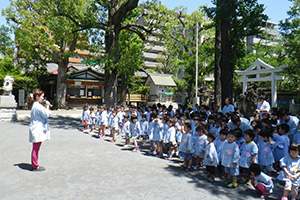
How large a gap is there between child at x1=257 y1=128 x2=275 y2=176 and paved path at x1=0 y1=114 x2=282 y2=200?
64 centimetres

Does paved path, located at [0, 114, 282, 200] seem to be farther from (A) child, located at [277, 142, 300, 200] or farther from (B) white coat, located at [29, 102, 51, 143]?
(B) white coat, located at [29, 102, 51, 143]

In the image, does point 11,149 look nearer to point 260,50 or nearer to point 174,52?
point 174,52

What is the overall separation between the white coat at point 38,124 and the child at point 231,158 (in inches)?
172

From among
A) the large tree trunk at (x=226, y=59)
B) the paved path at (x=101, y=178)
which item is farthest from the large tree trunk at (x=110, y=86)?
the paved path at (x=101, y=178)

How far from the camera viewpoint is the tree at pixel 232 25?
1098 cm

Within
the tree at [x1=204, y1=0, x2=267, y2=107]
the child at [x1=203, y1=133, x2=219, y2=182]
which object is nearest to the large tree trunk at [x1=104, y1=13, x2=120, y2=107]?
the tree at [x1=204, y1=0, x2=267, y2=107]

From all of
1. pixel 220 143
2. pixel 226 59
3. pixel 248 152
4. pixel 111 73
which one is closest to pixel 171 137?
pixel 220 143

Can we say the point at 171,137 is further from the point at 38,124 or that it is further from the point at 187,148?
the point at 38,124

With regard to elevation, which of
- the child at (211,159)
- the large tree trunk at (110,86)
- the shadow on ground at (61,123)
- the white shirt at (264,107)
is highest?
the large tree trunk at (110,86)

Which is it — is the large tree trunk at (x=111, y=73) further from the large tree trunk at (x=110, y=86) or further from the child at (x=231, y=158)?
the child at (x=231, y=158)

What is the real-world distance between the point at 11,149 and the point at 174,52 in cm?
2217

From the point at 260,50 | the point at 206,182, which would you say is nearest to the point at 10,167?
the point at 206,182

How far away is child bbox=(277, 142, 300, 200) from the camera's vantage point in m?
4.49

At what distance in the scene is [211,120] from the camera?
25.2 ft
